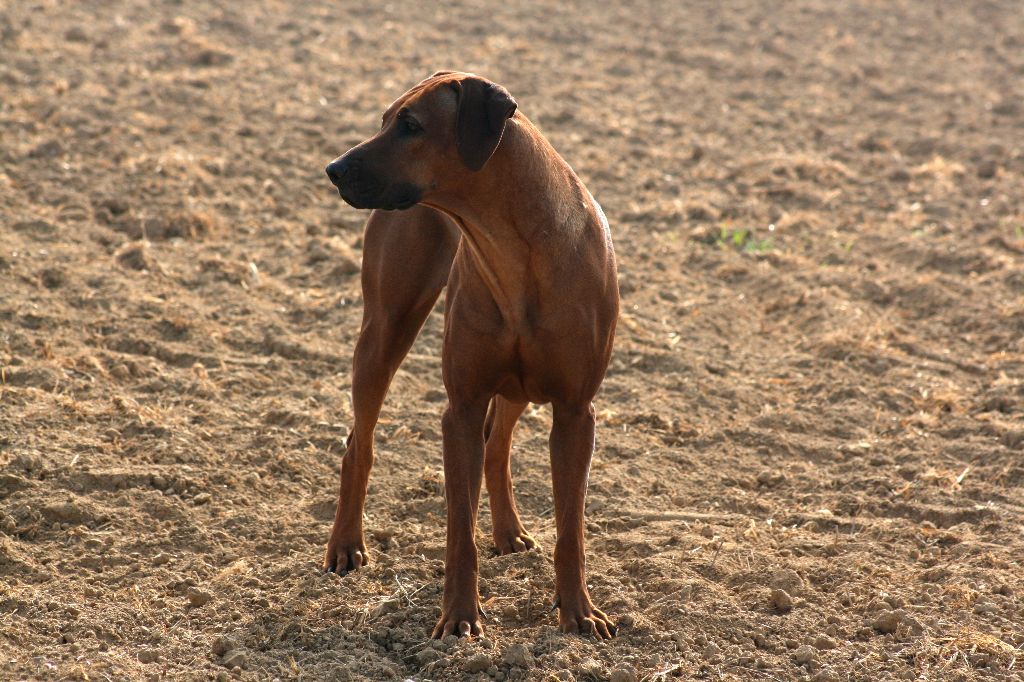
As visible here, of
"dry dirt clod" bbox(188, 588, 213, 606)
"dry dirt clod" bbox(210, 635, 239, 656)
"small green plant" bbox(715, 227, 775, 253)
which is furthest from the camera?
"small green plant" bbox(715, 227, 775, 253)

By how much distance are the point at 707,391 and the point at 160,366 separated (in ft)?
9.43

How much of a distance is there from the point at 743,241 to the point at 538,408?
2989 mm

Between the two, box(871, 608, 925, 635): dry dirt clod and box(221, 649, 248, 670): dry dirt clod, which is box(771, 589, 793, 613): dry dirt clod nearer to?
box(871, 608, 925, 635): dry dirt clod

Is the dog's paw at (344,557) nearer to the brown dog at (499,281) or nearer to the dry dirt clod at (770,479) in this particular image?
the brown dog at (499,281)

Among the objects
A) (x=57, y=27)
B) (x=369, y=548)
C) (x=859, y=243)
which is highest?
(x=57, y=27)

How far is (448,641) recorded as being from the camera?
4.37 m

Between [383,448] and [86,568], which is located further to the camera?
[383,448]

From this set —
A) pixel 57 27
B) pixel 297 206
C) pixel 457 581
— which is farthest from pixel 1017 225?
pixel 57 27

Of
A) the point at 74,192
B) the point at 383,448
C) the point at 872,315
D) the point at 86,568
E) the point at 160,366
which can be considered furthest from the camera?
the point at 74,192

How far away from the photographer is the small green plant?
8.82 meters

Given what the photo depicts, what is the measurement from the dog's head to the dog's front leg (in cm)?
79

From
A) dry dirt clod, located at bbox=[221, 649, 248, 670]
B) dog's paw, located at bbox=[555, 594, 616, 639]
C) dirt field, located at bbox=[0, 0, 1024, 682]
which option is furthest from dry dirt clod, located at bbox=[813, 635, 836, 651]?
dry dirt clod, located at bbox=[221, 649, 248, 670]

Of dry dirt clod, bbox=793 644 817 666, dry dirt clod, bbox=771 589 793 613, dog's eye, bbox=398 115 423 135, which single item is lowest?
dry dirt clod, bbox=793 644 817 666

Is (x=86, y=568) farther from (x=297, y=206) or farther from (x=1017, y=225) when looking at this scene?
(x=1017, y=225)
